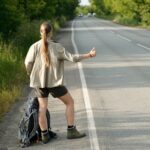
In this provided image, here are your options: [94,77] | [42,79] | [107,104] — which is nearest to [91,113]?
[107,104]

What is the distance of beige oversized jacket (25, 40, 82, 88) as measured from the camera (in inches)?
295

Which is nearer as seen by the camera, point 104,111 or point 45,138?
point 45,138

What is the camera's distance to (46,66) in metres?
7.49

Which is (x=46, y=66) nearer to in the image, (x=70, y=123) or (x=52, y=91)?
(x=52, y=91)

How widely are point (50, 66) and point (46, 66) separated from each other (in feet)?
0.21

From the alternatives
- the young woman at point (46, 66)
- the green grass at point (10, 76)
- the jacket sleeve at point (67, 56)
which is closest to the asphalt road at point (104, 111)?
the green grass at point (10, 76)

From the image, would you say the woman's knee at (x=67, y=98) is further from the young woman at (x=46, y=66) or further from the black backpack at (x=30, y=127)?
the black backpack at (x=30, y=127)

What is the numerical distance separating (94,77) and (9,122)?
5876mm

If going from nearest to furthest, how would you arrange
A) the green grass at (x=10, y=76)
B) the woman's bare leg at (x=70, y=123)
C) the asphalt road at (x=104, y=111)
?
1. the asphalt road at (x=104, y=111)
2. the woman's bare leg at (x=70, y=123)
3. the green grass at (x=10, y=76)

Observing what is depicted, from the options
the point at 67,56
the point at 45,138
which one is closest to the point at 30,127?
the point at 45,138

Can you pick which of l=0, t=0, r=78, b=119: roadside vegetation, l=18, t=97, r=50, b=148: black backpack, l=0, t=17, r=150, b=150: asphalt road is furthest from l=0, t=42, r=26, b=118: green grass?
l=18, t=97, r=50, b=148: black backpack

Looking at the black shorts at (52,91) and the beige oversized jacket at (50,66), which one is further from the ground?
the beige oversized jacket at (50,66)

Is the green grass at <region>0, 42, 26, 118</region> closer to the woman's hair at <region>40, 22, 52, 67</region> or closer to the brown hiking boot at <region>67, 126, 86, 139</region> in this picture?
the brown hiking boot at <region>67, 126, 86, 139</region>

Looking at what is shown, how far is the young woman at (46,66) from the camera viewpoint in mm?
7469
